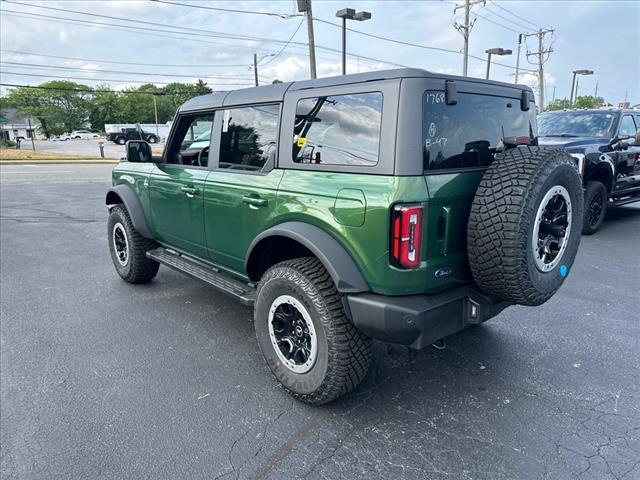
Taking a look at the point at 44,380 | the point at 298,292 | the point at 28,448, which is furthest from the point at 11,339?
the point at 298,292

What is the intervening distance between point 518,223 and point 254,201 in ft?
5.35

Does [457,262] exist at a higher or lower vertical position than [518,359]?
higher

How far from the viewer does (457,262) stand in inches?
101

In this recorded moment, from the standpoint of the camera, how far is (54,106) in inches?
3863

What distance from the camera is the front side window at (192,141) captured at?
386cm

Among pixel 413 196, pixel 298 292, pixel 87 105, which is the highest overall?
pixel 87 105

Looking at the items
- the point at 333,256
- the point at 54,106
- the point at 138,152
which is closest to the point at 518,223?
the point at 333,256

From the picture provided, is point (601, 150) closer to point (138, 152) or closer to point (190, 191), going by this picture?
point (190, 191)

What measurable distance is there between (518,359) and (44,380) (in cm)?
331

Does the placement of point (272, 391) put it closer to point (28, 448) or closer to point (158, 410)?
point (158, 410)

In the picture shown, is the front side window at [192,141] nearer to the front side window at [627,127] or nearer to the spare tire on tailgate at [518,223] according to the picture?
the spare tire on tailgate at [518,223]

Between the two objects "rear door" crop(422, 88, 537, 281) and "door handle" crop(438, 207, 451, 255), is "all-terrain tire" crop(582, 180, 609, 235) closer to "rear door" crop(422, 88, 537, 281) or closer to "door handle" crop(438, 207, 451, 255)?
"rear door" crop(422, 88, 537, 281)

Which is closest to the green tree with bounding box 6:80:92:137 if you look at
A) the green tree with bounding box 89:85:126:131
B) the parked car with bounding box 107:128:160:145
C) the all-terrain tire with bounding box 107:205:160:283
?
the green tree with bounding box 89:85:126:131

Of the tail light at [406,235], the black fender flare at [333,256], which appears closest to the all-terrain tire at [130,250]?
the black fender flare at [333,256]
